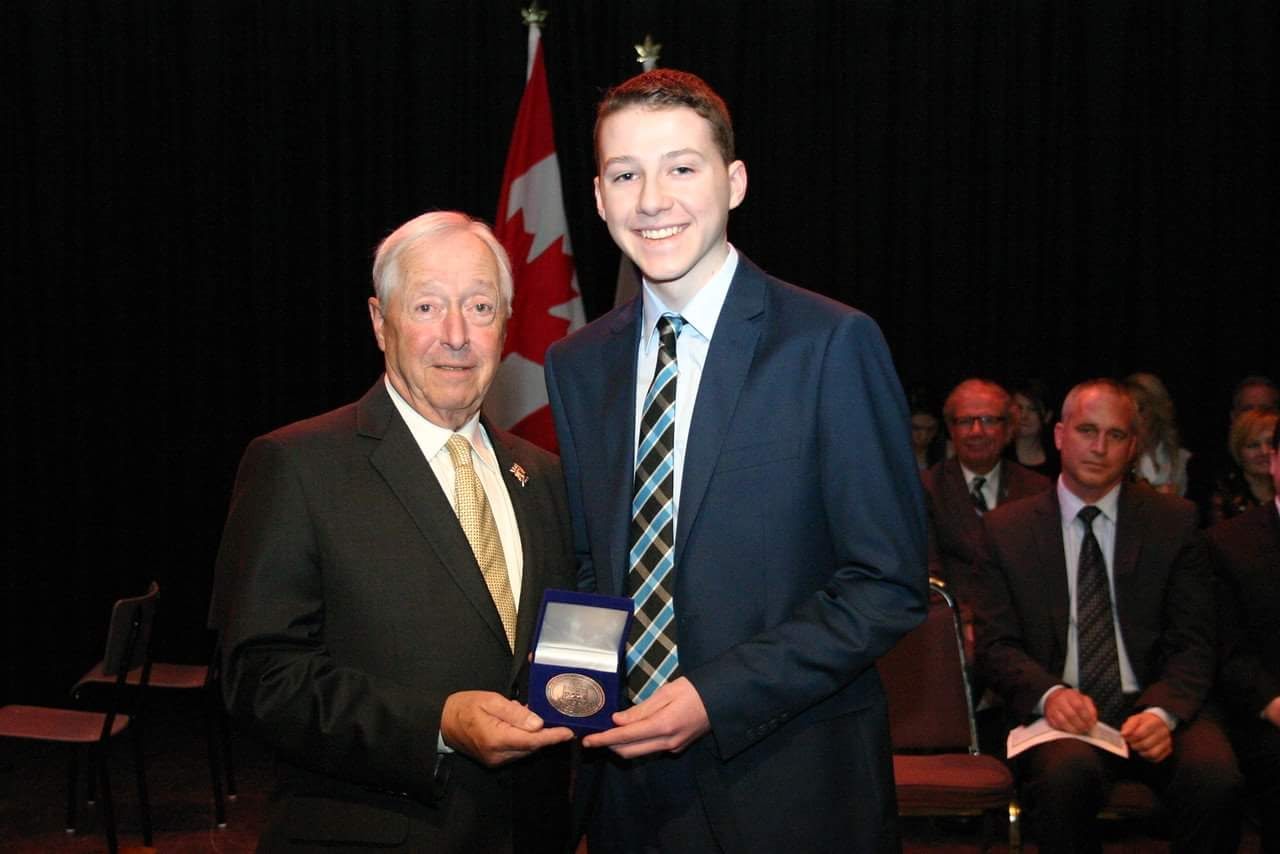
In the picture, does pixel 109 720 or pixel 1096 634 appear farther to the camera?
pixel 109 720

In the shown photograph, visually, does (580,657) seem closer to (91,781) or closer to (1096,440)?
(1096,440)

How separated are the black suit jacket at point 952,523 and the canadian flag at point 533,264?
179 cm

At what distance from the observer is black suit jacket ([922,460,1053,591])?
5.40 meters

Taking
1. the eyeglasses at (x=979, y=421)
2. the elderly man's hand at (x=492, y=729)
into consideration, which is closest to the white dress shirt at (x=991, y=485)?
the eyeglasses at (x=979, y=421)

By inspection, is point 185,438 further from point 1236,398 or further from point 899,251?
point 1236,398

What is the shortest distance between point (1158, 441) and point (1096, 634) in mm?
2479

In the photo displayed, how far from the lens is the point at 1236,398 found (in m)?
6.45

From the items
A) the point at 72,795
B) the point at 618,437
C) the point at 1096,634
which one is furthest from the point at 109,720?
the point at 618,437

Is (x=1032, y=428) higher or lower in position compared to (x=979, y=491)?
higher

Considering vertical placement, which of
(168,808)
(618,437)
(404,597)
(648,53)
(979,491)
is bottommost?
(168,808)

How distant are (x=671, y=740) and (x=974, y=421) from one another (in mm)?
4121

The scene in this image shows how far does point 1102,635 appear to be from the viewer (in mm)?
4234

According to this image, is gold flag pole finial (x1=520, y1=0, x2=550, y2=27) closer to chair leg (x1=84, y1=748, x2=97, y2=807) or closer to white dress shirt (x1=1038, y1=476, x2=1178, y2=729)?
white dress shirt (x1=1038, y1=476, x2=1178, y2=729)

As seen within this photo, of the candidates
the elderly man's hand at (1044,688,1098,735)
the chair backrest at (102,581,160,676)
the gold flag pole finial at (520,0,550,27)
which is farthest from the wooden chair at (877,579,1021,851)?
the gold flag pole finial at (520,0,550,27)
